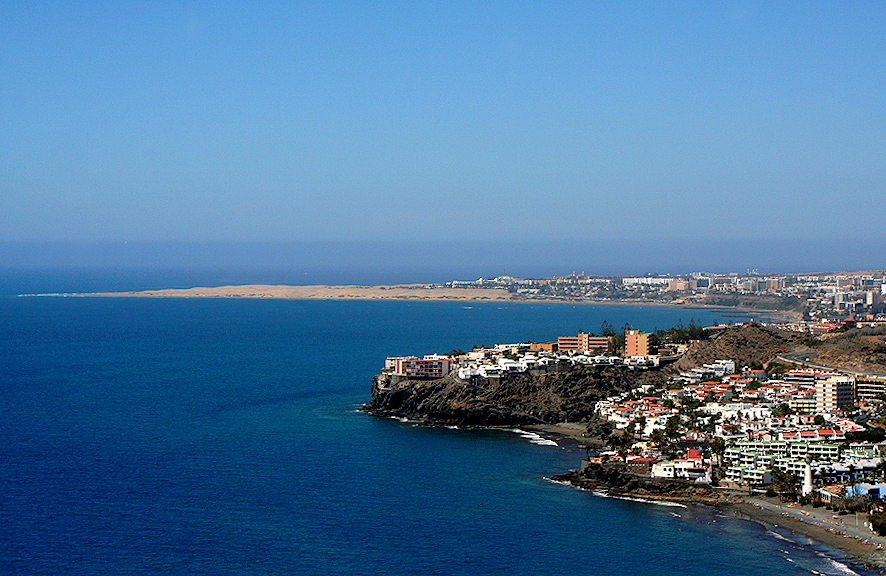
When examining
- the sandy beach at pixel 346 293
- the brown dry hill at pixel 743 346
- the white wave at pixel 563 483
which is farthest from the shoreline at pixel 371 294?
the white wave at pixel 563 483

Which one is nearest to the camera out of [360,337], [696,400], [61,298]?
[696,400]

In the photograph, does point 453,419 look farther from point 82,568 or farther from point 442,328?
point 442,328

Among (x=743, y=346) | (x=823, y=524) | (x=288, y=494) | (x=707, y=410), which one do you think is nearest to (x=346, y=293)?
(x=743, y=346)

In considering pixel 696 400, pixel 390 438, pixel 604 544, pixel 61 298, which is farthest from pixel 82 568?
pixel 61 298

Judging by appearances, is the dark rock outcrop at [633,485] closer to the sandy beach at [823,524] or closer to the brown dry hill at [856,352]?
the sandy beach at [823,524]

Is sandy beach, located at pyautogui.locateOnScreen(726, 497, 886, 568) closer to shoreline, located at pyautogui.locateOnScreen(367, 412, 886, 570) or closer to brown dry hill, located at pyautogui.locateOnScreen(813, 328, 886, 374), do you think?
shoreline, located at pyautogui.locateOnScreen(367, 412, 886, 570)

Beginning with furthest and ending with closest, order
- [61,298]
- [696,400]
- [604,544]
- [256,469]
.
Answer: [61,298]
[696,400]
[256,469]
[604,544]

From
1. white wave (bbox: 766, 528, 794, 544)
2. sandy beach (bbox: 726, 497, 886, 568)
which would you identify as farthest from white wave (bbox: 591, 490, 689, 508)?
white wave (bbox: 766, 528, 794, 544)
